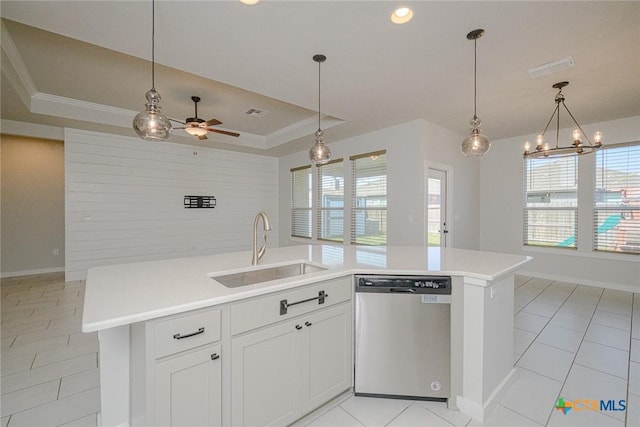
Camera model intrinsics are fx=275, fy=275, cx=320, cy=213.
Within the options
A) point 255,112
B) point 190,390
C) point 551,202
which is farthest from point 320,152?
point 551,202

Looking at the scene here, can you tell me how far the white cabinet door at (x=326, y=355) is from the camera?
5.55ft

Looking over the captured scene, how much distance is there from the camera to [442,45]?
251 centimetres

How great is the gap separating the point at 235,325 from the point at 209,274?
52cm

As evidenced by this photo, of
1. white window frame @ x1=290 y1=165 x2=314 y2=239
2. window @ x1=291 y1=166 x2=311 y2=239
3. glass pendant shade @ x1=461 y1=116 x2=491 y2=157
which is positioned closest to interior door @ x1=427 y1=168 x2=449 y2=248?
glass pendant shade @ x1=461 y1=116 x2=491 y2=157

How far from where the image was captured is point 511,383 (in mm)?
2123

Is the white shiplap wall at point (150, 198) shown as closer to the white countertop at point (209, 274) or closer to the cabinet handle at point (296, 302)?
the white countertop at point (209, 274)

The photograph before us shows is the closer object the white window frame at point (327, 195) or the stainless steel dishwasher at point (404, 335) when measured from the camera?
the stainless steel dishwasher at point (404, 335)

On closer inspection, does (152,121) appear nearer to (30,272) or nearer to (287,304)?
(287,304)

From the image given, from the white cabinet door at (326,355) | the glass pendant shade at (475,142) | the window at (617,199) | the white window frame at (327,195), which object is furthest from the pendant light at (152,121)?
the window at (617,199)

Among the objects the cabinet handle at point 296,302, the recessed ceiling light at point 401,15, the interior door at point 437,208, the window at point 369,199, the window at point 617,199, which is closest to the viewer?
the cabinet handle at point 296,302

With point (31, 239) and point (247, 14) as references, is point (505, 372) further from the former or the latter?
point (31, 239)

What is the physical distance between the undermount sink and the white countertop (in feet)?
0.17

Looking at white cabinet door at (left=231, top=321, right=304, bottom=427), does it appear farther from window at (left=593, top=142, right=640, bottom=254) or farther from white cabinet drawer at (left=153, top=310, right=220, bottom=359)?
window at (left=593, top=142, right=640, bottom=254)

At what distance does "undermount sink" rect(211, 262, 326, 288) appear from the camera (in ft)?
6.15
